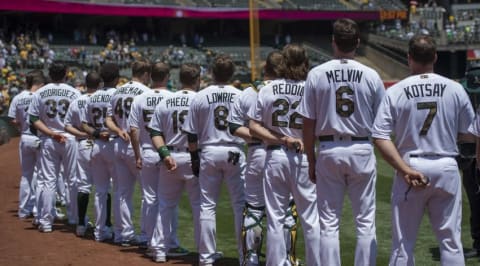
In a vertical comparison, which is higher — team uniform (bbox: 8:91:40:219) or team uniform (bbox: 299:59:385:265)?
team uniform (bbox: 299:59:385:265)

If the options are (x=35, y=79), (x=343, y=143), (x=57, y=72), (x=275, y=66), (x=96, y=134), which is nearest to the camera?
(x=343, y=143)

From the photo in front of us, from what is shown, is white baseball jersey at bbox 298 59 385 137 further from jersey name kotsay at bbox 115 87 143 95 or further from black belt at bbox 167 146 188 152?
jersey name kotsay at bbox 115 87 143 95

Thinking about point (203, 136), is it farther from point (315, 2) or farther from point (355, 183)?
point (315, 2)

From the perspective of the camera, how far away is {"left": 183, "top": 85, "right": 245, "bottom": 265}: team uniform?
8094 millimetres

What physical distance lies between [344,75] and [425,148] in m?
0.89

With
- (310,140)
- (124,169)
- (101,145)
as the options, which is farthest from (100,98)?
(310,140)

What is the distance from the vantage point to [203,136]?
8.16m

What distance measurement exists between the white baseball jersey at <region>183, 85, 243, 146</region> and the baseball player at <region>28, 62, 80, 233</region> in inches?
136

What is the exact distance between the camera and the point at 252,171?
25.2ft

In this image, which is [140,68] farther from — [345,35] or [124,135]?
[345,35]

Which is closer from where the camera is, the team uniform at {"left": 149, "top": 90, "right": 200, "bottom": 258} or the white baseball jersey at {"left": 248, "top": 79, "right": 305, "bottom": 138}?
the white baseball jersey at {"left": 248, "top": 79, "right": 305, "bottom": 138}

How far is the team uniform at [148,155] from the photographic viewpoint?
30.1ft

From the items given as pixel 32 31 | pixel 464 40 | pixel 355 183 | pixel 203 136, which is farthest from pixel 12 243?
pixel 464 40

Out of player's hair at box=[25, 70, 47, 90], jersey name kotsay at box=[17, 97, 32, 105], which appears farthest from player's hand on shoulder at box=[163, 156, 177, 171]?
player's hair at box=[25, 70, 47, 90]
